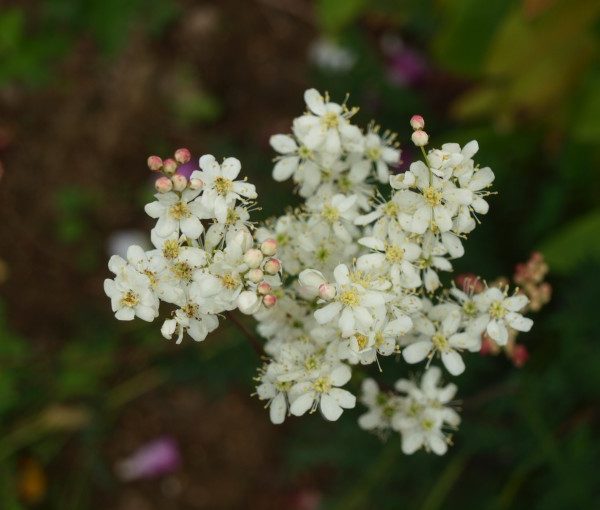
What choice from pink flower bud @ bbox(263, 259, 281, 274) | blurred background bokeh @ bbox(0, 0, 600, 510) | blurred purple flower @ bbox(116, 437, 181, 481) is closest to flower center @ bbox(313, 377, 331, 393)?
pink flower bud @ bbox(263, 259, 281, 274)

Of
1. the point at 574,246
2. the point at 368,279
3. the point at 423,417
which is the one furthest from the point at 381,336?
the point at 574,246

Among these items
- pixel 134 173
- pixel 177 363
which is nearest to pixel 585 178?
pixel 177 363

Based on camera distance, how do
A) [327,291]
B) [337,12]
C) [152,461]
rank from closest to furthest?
1. [327,291]
2. [337,12]
3. [152,461]

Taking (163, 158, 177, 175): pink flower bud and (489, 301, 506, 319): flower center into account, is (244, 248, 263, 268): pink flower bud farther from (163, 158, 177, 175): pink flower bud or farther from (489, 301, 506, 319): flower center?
(489, 301, 506, 319): flower center

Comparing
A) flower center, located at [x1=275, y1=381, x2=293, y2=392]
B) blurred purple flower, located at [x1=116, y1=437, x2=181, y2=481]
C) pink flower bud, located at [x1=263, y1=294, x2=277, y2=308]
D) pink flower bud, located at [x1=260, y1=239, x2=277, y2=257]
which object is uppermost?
blurred purple flower, located at [x1=116, y1=437, x2=181, y2=481]

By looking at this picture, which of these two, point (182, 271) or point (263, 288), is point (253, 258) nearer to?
point (263, 288)

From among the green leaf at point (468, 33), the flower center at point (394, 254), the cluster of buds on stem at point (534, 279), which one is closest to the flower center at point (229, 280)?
the flower center at point (394, 254)
